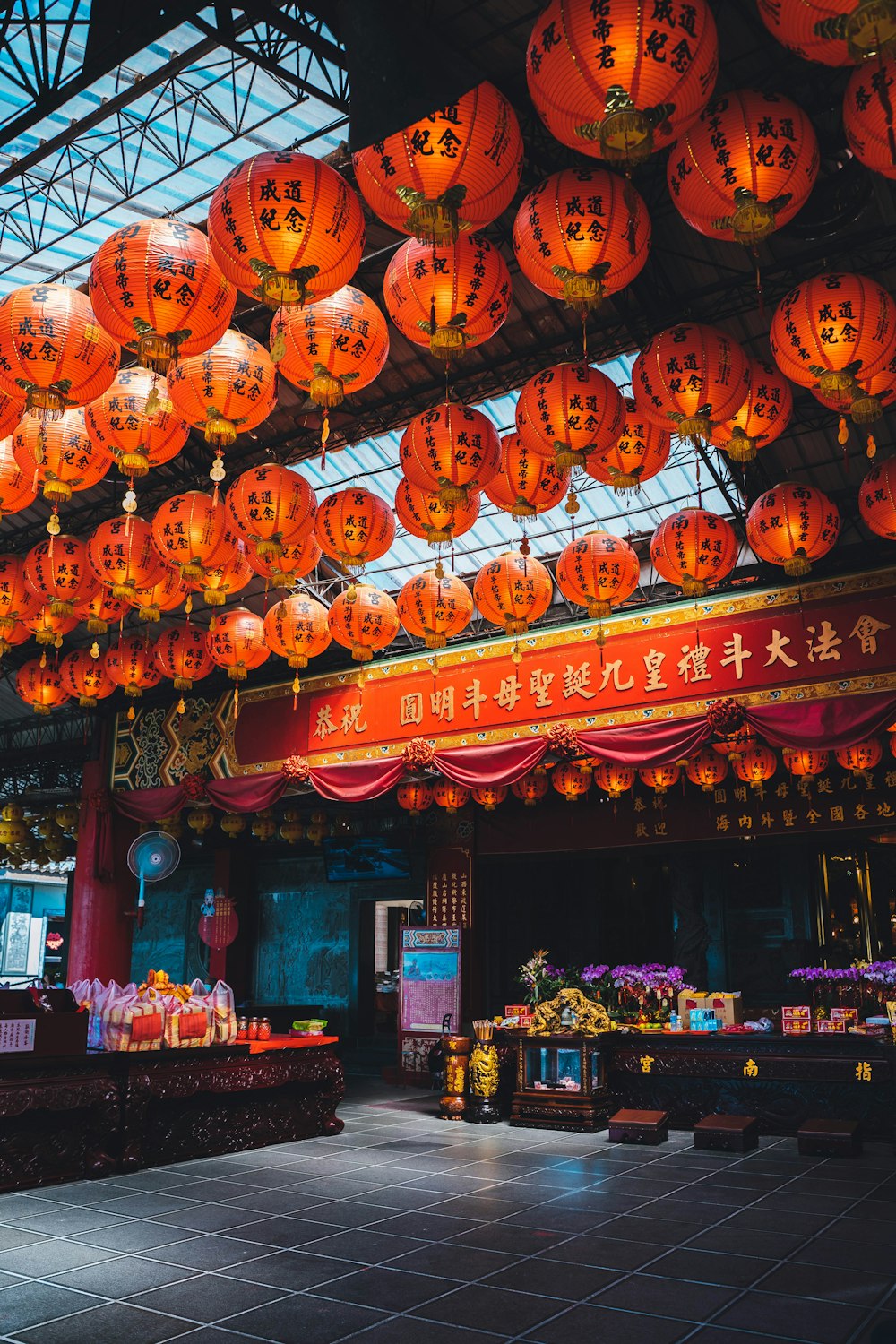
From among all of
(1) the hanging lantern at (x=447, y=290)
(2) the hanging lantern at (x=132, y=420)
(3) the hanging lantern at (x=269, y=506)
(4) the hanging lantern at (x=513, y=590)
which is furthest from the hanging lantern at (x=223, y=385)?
(4) the hanging lantern at (x=513, y=590)

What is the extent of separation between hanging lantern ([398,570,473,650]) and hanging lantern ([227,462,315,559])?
1.28 metres

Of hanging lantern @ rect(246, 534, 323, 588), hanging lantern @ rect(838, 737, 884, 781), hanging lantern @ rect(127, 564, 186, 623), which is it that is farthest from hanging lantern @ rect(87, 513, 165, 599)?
hanging lantern @ rect(838, 737, 884, 781)

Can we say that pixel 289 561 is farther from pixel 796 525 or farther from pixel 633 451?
pixel 796 525

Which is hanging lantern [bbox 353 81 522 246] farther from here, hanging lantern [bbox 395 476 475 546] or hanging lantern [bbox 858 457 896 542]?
hanging lantern [bbox 858 457 896 542]

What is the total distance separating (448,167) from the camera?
3051 millimetres

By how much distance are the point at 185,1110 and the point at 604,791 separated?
5.38m

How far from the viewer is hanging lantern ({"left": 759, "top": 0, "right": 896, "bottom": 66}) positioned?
7.61 feet

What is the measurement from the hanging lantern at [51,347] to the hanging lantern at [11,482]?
50.2 inches

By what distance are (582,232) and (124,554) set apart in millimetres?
3427

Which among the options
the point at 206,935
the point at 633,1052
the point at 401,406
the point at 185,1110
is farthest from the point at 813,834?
the point at 206,935

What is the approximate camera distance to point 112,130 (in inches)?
234

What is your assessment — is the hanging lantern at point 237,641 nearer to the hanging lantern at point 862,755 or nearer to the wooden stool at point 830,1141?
the hanging lantern at point 862,755

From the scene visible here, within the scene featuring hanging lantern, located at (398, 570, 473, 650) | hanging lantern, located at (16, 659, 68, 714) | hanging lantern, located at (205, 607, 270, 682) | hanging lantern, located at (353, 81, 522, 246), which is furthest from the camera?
hanging lantern, located at (16, 659, 68, 714)

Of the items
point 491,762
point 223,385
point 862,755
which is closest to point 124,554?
point 223,385
